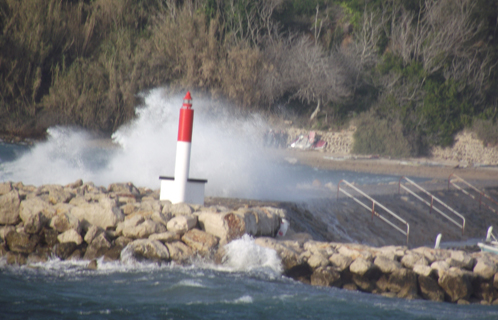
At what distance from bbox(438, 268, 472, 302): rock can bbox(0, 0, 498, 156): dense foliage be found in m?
26.6

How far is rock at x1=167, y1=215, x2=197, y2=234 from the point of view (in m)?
6.65

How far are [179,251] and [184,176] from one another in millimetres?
1453

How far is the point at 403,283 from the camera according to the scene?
247 inches

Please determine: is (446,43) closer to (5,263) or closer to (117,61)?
(117,61)

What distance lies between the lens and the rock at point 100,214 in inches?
269

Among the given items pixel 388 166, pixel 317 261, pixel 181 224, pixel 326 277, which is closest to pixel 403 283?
pixel 326 277

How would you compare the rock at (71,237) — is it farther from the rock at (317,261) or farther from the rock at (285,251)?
the rock at (317,261)

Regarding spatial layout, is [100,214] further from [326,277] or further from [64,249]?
[326,277]

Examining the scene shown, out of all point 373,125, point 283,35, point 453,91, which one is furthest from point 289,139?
point 453,91

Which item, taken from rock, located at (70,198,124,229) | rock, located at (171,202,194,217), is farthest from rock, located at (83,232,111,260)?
rock, located at (171,202,194,217)

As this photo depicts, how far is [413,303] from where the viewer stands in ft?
19.4

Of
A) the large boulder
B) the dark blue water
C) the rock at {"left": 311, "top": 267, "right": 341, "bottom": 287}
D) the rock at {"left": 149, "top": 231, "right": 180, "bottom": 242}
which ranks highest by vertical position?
the large boulder

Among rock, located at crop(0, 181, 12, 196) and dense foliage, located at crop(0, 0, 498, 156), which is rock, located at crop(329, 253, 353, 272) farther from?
dense foliage, located at crop(0, 0, 498, 156)

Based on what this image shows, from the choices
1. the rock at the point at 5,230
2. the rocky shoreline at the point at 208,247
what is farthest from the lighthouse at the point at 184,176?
the rock at the point at 5,230
